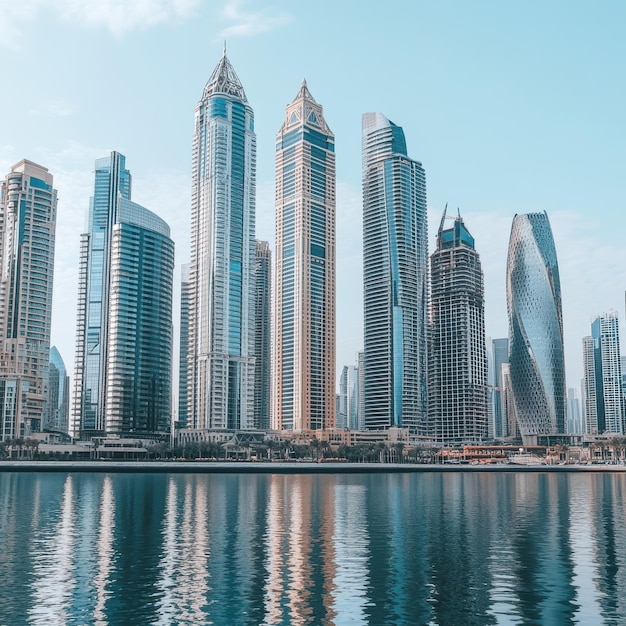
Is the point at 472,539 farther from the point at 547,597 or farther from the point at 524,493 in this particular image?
the point at 524,493

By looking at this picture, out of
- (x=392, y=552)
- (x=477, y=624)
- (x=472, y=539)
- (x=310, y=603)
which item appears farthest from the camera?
(x=472, y=539)

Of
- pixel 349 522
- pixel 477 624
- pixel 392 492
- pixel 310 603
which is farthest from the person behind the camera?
pixel 392 492

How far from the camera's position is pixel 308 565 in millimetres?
71625

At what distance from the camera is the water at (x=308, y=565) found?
54281mm

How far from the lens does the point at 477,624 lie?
51.1 meters

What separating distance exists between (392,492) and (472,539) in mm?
89639

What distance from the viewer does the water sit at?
54281 millimetres

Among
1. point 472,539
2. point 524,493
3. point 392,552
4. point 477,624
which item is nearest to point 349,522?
point 472,539

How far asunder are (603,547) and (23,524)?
6819 cm

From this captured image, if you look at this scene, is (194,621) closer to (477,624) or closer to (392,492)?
(477,624)

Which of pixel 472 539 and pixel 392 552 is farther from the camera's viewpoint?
pixel 472 539

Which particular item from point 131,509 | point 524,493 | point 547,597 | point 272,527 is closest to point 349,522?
point 272,527

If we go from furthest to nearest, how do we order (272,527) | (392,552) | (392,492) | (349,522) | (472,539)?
(392,492)
(349,522)
(272,527)
(472,539)
(392,552)

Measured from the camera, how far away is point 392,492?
17900 centimetres
